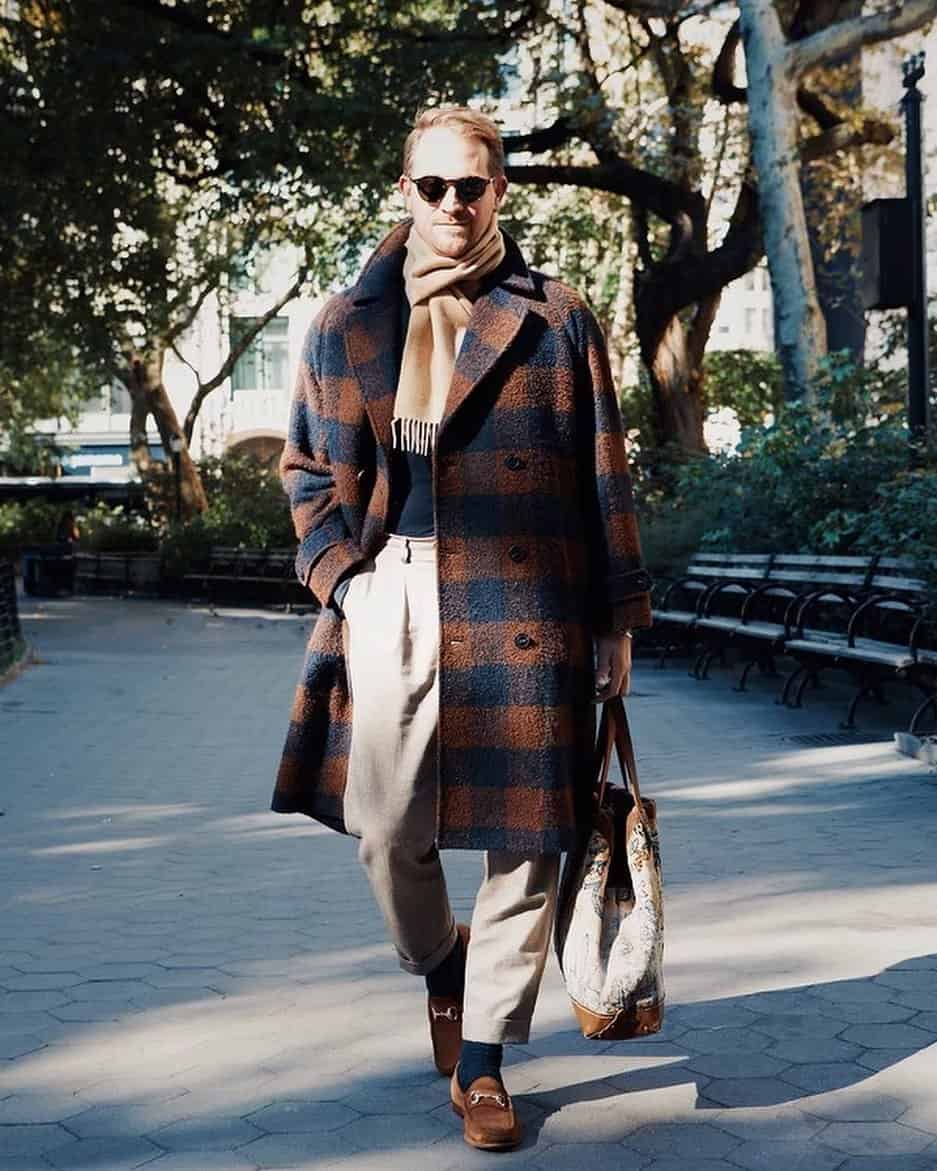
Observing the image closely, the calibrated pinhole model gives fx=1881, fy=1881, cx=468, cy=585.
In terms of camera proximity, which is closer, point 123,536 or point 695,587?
point 695,587

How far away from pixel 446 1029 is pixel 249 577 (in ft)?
83.2

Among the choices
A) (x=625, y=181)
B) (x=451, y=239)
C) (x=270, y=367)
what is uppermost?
(x=270, y=367)

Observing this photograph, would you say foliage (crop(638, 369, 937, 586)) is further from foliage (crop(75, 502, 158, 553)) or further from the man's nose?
foliage (crop(75, 502, 158, 553))

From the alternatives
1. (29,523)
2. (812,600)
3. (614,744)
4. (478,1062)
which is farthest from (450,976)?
(29,523)

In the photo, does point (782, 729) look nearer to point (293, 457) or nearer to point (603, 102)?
point (293, 457)

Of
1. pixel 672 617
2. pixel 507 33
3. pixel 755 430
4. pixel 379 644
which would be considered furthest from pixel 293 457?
pixel 507 33

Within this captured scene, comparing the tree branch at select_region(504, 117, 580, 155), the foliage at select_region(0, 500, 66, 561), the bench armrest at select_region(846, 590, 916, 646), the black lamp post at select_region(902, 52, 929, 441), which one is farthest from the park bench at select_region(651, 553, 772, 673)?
the foliage at select_region(0, 500, 66, 561)

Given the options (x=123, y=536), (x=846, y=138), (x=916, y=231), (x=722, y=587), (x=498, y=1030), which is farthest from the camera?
(x=123, y=536)

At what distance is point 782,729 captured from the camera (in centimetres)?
1075

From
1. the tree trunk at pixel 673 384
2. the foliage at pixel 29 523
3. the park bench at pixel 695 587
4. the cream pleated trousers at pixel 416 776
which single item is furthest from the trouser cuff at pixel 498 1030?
the foliage at pixel 29 523

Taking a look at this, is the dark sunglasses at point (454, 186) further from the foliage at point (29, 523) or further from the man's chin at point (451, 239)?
the foliage at point (29, 523)

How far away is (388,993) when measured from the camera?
189 inches

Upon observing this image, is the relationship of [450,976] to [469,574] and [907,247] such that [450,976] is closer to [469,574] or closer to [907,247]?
[469,574]

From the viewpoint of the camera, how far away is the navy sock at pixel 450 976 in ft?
13.0
